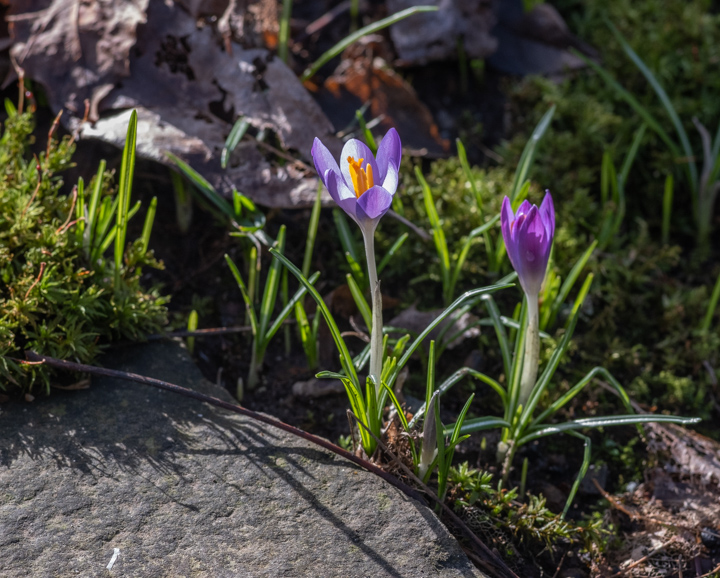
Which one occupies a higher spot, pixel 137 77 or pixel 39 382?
pixel 137 77

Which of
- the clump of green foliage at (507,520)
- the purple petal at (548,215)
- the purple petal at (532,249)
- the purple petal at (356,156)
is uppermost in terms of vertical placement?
the purple petal at (356,156)

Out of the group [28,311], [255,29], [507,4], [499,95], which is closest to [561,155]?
[499,95]

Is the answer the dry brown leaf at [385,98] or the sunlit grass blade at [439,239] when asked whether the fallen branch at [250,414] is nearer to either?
the sunlit grass blade at [439,239]

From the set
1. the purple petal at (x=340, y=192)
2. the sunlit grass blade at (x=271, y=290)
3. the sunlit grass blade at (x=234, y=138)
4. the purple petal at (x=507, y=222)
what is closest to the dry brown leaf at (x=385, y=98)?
the sunlit grass blade at (x=234, y=138)

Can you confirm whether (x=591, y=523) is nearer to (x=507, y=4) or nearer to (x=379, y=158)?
(x=379, y=158)

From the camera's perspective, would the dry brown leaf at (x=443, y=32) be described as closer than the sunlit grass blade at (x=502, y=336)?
No

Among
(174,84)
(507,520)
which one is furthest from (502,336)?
(174,84)

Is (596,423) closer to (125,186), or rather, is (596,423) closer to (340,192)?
(340,192)
